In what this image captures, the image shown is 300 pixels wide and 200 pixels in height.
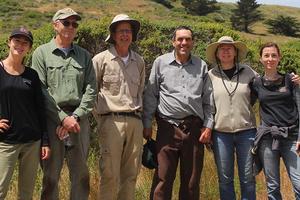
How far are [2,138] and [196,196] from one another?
7.20 feet

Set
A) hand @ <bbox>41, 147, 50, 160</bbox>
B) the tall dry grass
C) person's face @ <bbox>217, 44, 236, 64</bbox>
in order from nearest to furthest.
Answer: hand @ <bbox>41, 147, 50, 160</bbox> < person's face @ <bbox>217, 44, 236, 64</bbox> < the tall dry grass

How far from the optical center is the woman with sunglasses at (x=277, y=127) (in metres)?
4.56

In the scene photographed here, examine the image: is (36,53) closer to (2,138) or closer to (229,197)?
(2,138)

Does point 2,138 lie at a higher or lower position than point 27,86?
lower

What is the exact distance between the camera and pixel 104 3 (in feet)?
147

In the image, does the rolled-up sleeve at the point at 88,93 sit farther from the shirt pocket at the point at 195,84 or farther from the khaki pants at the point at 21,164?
the shirt pocket at the point at 195,84

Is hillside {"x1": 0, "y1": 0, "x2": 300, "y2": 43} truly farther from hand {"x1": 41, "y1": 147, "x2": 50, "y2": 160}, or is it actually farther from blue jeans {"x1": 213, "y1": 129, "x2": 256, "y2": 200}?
hand {"x1": 41, "y1": 147, "x2": 50, "y2": 160}

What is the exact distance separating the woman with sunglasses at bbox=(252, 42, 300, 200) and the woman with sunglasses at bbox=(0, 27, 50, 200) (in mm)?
2312

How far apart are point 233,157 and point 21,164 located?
225 centimetres

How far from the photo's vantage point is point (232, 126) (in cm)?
475

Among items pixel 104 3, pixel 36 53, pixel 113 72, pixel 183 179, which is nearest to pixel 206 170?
pixel 183 179

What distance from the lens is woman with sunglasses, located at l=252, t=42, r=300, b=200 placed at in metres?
4.56

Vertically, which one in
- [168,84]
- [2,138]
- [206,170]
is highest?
[168,84]

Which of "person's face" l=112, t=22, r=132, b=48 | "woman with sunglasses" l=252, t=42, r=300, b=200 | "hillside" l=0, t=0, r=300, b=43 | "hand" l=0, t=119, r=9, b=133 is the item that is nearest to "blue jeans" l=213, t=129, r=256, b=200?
"woman with sunglasses" l=252, t=42, r=300, b=200
